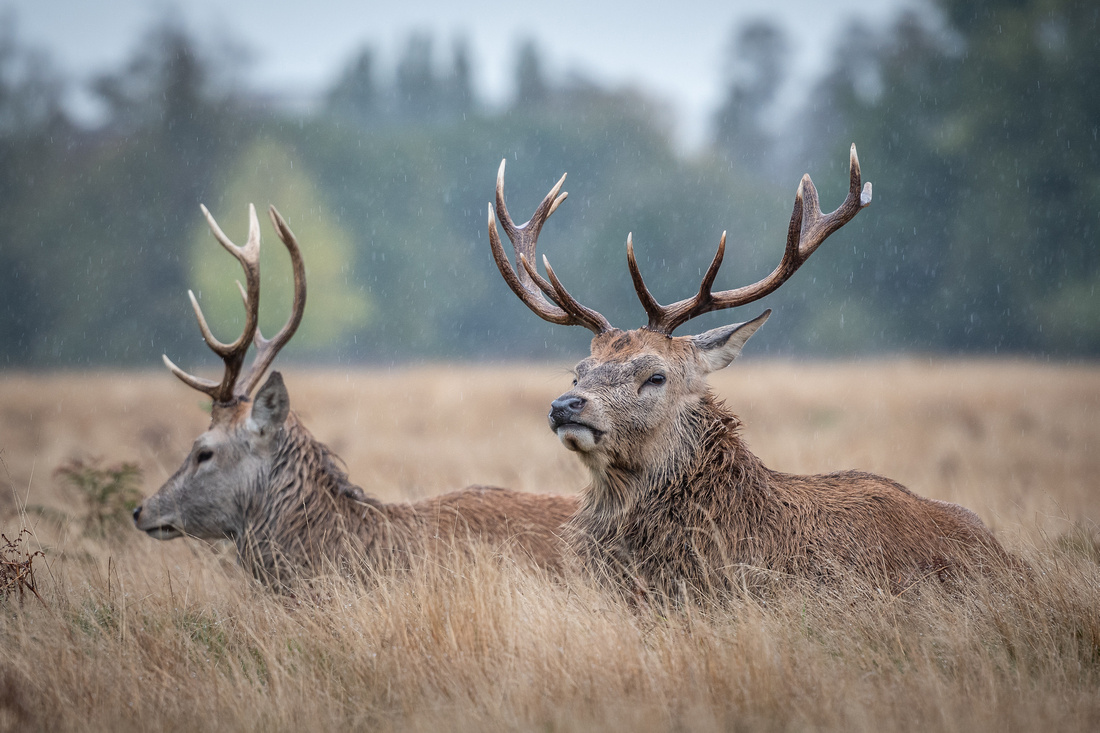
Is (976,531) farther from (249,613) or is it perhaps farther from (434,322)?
(434,322)

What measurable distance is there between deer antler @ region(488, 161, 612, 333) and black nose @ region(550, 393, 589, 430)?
1.97 ft

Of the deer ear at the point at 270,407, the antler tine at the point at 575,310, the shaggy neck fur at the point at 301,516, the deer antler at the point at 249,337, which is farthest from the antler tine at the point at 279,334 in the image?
the antler tine at the point at 575,310

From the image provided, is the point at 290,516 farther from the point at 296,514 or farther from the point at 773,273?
the point at 773,273

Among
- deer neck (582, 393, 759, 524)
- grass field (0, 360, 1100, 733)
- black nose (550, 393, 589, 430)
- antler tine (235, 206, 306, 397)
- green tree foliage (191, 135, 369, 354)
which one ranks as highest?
green tree foliage (191, 135, 369, 354)

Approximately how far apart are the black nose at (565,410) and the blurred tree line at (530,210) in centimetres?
2177

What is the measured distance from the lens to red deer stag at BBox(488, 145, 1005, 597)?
4117 millimetres

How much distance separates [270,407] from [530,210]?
30590 mm

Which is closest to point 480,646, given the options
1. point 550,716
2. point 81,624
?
point 550,716

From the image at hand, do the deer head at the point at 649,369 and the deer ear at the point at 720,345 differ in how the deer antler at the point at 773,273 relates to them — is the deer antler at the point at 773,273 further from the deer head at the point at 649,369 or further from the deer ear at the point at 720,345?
the deer ear at the point at 720,345

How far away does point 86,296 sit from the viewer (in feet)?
98.8

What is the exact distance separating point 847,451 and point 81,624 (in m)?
8.02

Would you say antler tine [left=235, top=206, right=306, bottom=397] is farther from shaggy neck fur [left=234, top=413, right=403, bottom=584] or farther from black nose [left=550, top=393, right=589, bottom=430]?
black nose [left=550, top=393, right=589, bottom=430]

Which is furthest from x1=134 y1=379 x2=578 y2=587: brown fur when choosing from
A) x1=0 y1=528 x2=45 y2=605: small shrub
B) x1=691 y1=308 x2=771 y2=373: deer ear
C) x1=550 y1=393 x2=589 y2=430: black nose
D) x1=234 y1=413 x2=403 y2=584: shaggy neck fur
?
x1=691 y1=308 x2=771 y2=373: deer ear

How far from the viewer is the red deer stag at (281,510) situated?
4965 mm
